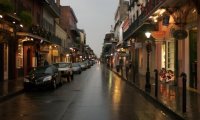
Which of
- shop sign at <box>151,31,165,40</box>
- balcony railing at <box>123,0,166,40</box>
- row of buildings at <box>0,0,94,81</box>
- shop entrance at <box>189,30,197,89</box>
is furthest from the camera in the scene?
shop sign at <box>151,31,165,40</box>

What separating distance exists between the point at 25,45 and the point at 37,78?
1488 cm

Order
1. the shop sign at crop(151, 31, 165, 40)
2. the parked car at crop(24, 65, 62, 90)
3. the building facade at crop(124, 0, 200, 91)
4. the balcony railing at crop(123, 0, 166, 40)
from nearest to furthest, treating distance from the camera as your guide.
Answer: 1. the building facade at crop(124, 0, 200, 91)
2. the parked car at crop(24, 65, 62, 90)
3. the balcony railing at crop(123, 0, 166, 40)
4. the shop sign at crop(151, 31, 165, 40)

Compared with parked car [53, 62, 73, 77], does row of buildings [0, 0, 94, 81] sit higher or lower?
higher

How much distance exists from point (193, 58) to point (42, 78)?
8564 mm

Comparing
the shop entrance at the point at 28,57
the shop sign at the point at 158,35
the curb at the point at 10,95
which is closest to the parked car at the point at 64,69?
the shop entrance at the point at 28,57

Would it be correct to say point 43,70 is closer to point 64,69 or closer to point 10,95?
point 10,95

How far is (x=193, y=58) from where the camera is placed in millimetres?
23344

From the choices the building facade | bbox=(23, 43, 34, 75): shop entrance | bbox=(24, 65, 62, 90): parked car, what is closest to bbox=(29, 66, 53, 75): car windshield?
bbox=(24, 65, 62, 90): parked car

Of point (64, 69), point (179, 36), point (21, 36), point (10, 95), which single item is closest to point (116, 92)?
point (179, 36)

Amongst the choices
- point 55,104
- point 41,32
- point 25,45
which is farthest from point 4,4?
point 41,32

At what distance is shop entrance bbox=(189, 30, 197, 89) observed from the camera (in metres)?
22.9

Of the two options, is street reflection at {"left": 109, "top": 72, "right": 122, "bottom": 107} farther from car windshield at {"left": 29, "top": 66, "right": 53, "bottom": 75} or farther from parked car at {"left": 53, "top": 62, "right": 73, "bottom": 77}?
parked car at {"left": 53, "top": 62, "right": 73, "bottom": 77}

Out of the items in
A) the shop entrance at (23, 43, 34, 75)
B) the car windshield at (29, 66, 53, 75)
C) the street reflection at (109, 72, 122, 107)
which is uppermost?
the shop entrance at (23, 43, 34, 75)

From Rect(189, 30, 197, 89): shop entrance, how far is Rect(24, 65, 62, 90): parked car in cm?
807
